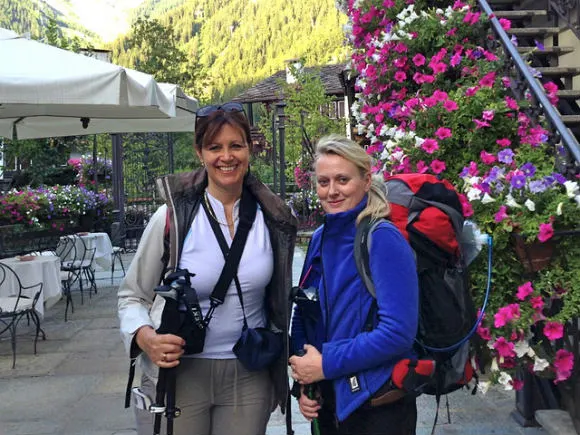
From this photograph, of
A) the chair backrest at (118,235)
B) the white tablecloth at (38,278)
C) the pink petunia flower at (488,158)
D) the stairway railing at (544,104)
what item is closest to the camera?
the stairway railing at (544,104)

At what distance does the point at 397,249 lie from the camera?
1643mm

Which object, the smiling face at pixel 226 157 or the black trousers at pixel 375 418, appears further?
the smiling face at pixel 226 157

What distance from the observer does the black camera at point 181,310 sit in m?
Answer: 1.72

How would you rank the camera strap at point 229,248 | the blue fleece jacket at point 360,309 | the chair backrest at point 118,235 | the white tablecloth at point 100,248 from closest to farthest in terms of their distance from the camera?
the blue fleece jacket at point 360,309 → the camera strap at point 229,248 → the white tablecloth at point 100,248 → the chair backrest at point 118,235

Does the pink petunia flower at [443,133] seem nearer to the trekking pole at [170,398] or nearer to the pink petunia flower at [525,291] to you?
the pink petunia flower at [525,291]

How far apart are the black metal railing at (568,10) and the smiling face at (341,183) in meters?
5.65

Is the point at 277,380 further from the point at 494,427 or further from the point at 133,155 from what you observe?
the point at 133,155

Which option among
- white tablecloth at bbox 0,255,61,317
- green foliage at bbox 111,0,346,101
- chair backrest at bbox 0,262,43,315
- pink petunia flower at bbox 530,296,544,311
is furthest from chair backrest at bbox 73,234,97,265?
green foliage at bbox 111,0,346,101

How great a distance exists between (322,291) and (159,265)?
529 millimetres

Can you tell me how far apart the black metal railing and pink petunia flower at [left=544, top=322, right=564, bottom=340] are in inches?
187

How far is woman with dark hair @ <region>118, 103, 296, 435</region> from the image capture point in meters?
1.85

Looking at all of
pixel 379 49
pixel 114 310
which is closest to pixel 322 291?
pixel 379 49

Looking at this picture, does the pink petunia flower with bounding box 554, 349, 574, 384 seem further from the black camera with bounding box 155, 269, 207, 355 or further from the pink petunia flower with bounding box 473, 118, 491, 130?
the black camera with bounding box 155, 269, 207, 355

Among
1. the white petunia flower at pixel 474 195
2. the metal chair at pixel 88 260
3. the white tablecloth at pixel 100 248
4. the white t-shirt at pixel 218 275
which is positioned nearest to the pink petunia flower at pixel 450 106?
the white petunia flower at pixel 474 195
